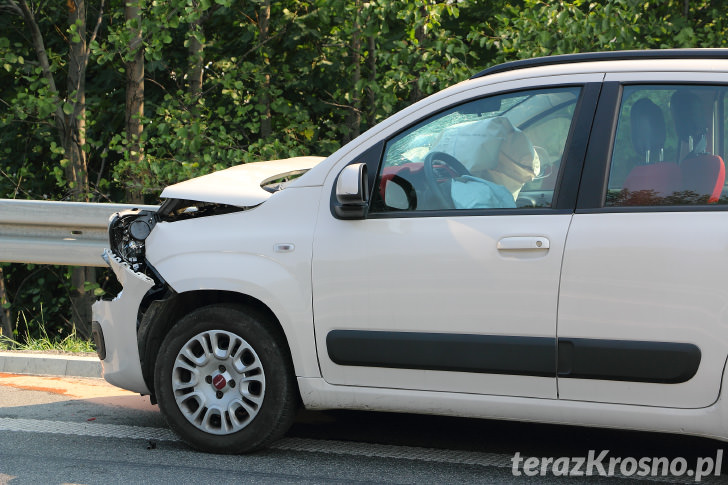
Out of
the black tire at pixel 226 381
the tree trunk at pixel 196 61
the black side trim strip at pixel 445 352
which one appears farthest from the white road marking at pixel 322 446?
the tree trunk at pixel 196 61

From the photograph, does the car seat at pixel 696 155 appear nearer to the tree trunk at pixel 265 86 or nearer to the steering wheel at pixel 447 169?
the steering wheel at pixel 447 169

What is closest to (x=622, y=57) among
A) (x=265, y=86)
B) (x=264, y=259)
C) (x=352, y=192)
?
(x=352, y=192)

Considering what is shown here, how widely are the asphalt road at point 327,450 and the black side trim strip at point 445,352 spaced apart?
0.48 m

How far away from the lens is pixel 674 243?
3.72m

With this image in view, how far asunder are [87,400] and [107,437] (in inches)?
35.4

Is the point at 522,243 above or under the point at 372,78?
under

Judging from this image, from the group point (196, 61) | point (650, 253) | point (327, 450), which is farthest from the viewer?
point (196, 61)

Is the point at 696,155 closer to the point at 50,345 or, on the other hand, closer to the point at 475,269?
the point at 475,269

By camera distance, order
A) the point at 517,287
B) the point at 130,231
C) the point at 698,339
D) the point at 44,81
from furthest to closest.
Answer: the point at 44,81 → the point at 130,231 → the point at 517,287 → the point at 698,339

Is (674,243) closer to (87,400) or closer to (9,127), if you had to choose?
(87,400)

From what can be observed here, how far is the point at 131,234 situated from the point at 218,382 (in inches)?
35.2

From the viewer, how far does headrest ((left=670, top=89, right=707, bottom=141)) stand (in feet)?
12.7

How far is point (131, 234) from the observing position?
482 centimetres

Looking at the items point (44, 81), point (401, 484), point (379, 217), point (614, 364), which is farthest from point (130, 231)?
point (44, 81)
